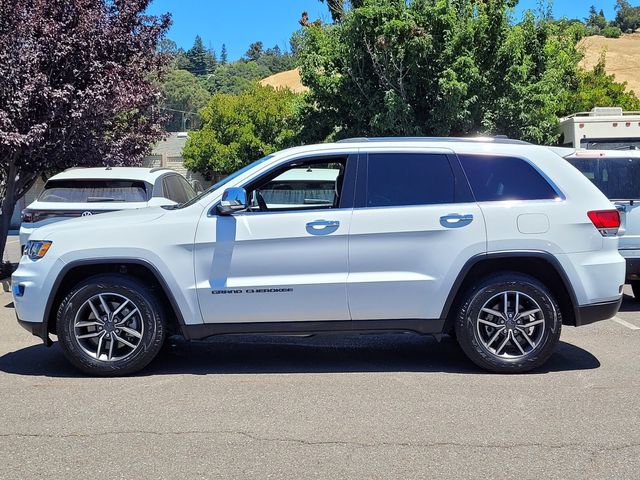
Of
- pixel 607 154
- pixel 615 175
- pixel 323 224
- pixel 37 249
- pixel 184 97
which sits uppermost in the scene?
pixel 184 97

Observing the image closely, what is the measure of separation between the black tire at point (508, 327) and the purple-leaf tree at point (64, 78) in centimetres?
783

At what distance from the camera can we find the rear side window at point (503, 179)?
20.3 ft

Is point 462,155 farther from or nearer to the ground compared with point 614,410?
farther from the ground

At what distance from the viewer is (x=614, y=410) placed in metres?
5.21

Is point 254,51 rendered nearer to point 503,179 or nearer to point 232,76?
point 232,76

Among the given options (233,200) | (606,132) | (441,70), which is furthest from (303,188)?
(441,70)

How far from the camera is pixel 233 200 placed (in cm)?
593

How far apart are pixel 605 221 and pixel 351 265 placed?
2185 mm

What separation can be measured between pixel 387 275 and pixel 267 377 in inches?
53.0

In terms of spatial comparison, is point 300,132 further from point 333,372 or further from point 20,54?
point 333,372

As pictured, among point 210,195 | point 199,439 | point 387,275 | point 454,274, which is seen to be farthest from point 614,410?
point 210,195

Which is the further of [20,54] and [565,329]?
[20,54]

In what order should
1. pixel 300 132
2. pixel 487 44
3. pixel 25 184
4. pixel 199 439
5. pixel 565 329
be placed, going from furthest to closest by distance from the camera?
pixel 300 132
pixel 487 44
pixel 25 184
pixel 565 329
pixel 199 439

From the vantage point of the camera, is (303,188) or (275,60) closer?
(303,188)
